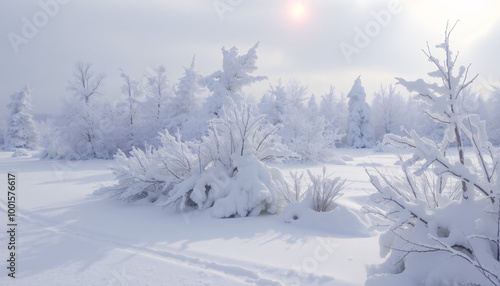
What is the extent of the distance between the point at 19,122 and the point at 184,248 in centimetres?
4749

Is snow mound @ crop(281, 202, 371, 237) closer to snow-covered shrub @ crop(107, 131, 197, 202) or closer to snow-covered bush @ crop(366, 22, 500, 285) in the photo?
snow-covered bush @ crop(366, 22, 500, 285)

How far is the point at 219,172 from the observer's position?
20.0 ft

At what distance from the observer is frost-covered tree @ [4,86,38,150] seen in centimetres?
4088

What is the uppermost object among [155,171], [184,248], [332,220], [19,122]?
[19,122]

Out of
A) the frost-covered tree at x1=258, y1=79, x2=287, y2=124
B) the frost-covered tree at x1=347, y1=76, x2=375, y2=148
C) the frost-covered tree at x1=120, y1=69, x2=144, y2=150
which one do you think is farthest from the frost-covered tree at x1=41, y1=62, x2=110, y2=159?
the frost-covered tree at x1=347, y1=76, x2=375, y2=148

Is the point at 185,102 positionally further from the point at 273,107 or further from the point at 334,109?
the point at 334,109

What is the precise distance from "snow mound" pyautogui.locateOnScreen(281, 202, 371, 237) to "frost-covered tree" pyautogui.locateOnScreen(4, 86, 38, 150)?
46543 mm

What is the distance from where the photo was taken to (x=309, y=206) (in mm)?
5156

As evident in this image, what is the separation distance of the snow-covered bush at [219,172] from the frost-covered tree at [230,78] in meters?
12.7

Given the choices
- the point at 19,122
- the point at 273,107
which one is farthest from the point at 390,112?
the point at 19,122

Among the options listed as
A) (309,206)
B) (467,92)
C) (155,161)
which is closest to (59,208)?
(155,161)

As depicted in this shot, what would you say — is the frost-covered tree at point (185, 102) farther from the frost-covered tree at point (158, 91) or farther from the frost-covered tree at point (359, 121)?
the frost-covered tree at point (359, 121)


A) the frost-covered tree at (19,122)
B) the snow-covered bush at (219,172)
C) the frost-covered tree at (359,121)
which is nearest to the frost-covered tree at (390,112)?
the frost-covered tree at (359,121)

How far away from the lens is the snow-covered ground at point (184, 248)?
2.98 meters
